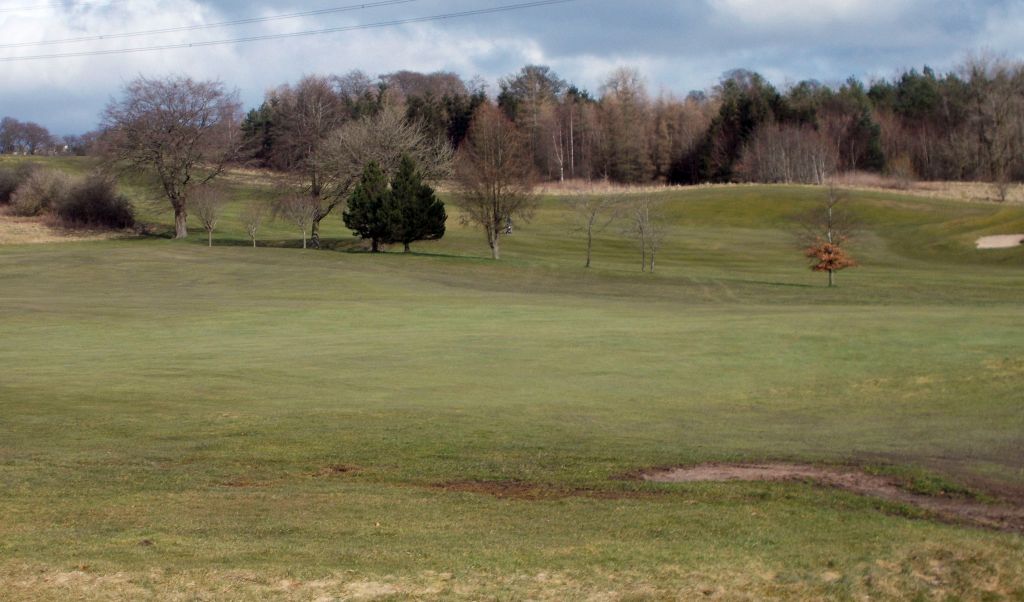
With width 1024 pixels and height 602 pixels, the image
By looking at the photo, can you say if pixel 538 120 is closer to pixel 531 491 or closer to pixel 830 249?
pixel 830 249

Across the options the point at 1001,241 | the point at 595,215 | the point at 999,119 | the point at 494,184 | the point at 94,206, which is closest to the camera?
the point at 494,184

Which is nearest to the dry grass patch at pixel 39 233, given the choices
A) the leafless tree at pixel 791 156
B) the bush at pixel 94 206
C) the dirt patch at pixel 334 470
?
the bush at pixel 94 206

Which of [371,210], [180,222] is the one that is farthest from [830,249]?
[180,222]

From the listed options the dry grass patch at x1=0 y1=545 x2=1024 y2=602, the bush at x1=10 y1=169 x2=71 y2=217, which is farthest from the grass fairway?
the bush at x1=10 y1=169 x2=71 y2=217

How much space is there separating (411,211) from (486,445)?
60523 mm

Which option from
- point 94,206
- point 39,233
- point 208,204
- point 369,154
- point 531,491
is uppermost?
point 369,154

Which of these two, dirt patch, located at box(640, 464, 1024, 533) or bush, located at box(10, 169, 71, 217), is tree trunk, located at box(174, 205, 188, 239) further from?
dirt patch, located at box(640, 464, 1024, 533)

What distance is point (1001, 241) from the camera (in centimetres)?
7562

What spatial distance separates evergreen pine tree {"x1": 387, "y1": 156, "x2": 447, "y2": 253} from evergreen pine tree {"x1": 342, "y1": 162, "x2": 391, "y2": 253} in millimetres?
450

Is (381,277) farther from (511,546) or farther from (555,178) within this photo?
(555,178)

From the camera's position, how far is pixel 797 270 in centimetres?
7038

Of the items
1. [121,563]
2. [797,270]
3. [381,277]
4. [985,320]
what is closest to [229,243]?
[381,277]

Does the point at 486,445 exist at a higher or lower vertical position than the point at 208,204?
lower

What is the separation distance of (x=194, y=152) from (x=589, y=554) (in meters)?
80.3
